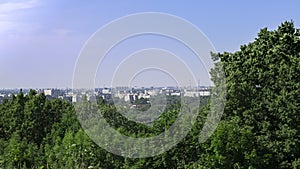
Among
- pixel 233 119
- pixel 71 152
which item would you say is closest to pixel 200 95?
pixel 233 119

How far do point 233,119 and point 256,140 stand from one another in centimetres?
81

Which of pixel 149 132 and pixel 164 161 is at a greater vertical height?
pixel 149 132

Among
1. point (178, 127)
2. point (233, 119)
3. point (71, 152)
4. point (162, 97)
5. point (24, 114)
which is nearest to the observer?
point (162, 97)

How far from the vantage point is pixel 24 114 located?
1855 centimetres

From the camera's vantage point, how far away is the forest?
11391mm

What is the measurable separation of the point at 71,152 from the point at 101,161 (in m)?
1.19

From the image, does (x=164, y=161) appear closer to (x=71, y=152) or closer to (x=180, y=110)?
(x=180, y=110)

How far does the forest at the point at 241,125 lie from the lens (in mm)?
11391

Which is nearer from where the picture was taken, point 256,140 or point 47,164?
point 256,140

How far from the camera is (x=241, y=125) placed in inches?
495

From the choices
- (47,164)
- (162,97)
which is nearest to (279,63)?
(162,97)

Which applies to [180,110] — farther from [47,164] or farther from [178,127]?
[47,164]

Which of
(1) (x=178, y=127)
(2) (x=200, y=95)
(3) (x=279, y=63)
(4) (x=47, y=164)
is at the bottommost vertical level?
(4) (x=47, y=164)

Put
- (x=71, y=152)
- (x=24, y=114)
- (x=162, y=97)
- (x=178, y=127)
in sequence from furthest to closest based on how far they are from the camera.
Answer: (x=24, y=114) → (x=71, y=152) → (x=178, y=127) → (x=162, y=97)
